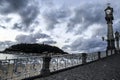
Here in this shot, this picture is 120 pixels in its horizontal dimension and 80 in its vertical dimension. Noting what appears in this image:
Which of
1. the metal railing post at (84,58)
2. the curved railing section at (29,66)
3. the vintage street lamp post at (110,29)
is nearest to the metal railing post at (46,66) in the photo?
the curved railing section at (29,66)

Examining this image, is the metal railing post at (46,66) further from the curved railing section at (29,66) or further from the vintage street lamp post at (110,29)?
the vintage street lamp post at (110,29)

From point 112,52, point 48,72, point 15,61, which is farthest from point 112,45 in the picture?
point 15,61

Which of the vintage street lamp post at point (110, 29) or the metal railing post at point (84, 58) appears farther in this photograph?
the vintage street lamp post at point (110, 29)

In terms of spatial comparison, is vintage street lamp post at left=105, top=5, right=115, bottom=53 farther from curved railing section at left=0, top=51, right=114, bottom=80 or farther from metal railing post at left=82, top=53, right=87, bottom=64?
curved railing section at left=0, top=51, right=114, bottom=80

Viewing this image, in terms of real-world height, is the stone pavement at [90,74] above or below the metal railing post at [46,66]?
below

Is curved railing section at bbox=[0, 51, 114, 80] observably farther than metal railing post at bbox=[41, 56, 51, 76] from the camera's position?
No

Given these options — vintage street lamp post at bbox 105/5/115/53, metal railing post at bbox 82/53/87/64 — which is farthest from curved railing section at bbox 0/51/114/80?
vintage street lamp post at bbox 105/5/115/53

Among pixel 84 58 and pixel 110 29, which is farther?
pixel 110 29

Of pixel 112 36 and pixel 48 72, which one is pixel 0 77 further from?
pixel 112 36

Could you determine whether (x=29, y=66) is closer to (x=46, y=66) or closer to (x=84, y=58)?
(x=46, y=66)

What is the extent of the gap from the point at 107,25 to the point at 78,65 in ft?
103

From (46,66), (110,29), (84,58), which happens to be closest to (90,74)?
(46,66)

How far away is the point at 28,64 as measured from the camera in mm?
17156

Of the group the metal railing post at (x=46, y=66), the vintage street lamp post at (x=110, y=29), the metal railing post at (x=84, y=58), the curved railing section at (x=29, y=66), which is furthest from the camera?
the vintage street lamp post at (x=110, y=29)
